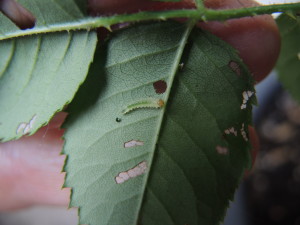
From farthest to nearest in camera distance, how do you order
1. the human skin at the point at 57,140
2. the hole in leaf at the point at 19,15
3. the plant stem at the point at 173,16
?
the human skin at the point at 57,140
the hole in leaf at the point at 19,15
the plant stem at the point at 173,16

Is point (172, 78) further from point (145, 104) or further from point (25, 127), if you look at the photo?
point (25, 127)

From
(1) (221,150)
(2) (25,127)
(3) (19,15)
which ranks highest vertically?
(3) (19,15)

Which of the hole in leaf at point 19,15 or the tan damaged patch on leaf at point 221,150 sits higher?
the hole in leaf at point 19,15

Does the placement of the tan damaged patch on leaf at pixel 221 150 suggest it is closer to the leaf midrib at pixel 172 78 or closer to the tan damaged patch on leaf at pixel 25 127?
the leaf midrib at pixel 172 78

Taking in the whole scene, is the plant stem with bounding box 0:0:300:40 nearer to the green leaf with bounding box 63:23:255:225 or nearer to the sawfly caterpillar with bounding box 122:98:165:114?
the green leaf with bounding box 63:23:255:225

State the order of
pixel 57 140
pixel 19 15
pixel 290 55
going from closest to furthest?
pixel 19 15
pixel 290 55
pixel 57 140

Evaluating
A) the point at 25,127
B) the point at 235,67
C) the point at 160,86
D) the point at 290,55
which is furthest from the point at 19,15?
the point at 290,55

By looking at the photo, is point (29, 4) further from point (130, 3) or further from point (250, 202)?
point (250, 202)

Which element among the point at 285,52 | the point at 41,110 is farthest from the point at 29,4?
the point at 285,52

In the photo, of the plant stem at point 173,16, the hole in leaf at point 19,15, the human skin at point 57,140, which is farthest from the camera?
the human skin at point 57,140

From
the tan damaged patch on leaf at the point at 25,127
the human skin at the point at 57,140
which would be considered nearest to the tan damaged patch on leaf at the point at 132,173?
the tan damaged patch on leaf at the point at 25,127
